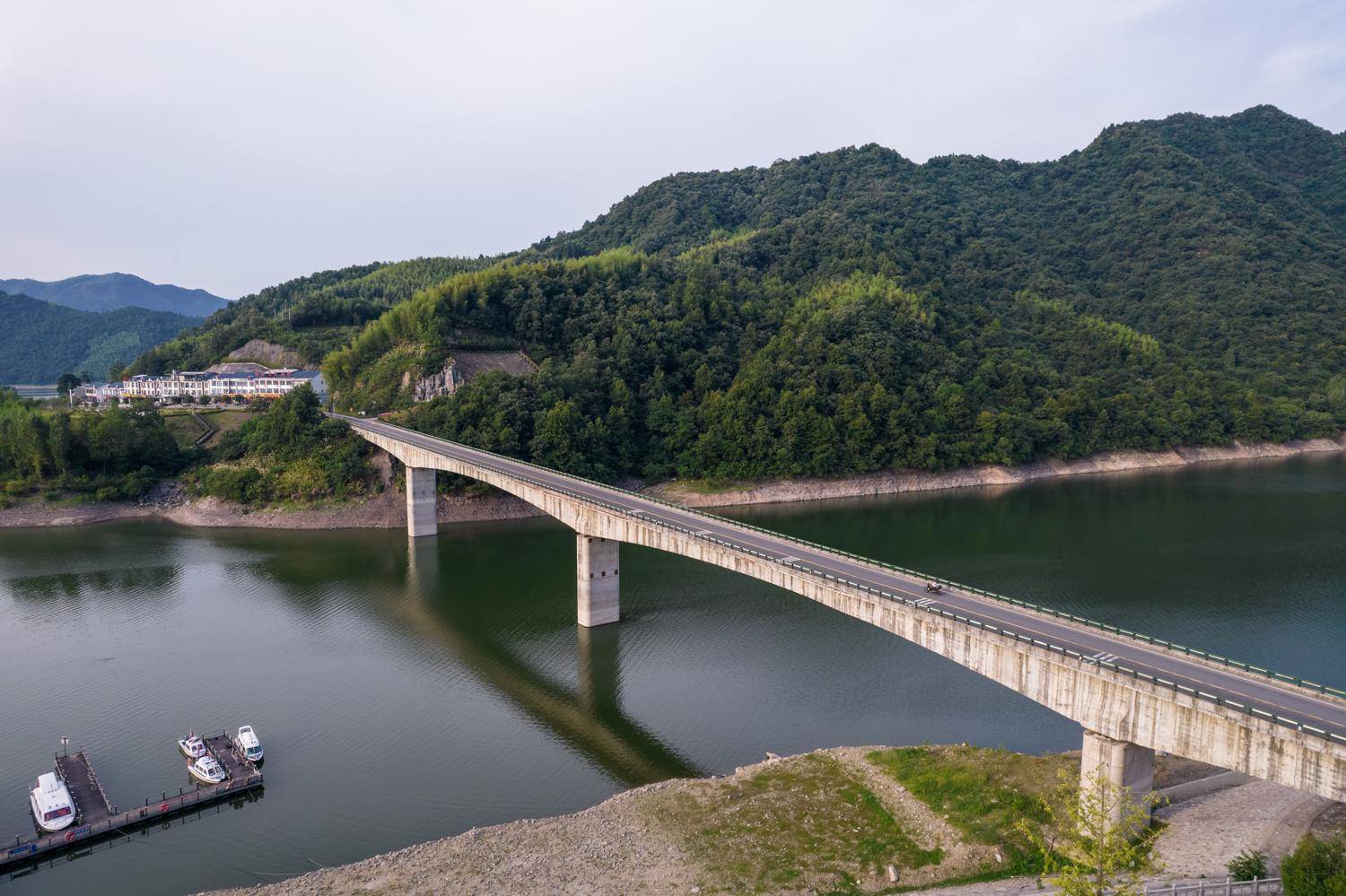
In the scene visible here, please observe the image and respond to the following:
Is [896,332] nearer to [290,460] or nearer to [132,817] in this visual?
[290,460]

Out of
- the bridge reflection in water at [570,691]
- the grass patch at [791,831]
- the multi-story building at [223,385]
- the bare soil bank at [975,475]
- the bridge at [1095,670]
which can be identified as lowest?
the bridge reflection in water at [570,691]

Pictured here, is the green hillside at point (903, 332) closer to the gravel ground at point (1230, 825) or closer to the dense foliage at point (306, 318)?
the dense foliage at point (306, 318)

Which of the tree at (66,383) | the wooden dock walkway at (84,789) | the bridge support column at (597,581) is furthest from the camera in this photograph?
the tree at (66,383)

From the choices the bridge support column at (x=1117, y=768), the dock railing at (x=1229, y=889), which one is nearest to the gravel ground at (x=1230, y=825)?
the dock railing at (x=1229, y=889)

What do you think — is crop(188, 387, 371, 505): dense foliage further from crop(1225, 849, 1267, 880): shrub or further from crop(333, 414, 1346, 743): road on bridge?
crop(1225, 849, 1267, 880): shrub

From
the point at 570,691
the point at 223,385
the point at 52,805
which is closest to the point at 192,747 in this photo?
the point at 52,805

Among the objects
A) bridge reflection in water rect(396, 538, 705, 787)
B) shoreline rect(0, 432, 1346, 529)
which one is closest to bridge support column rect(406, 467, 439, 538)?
shoreline rect(0, 432, 1346, 529)
